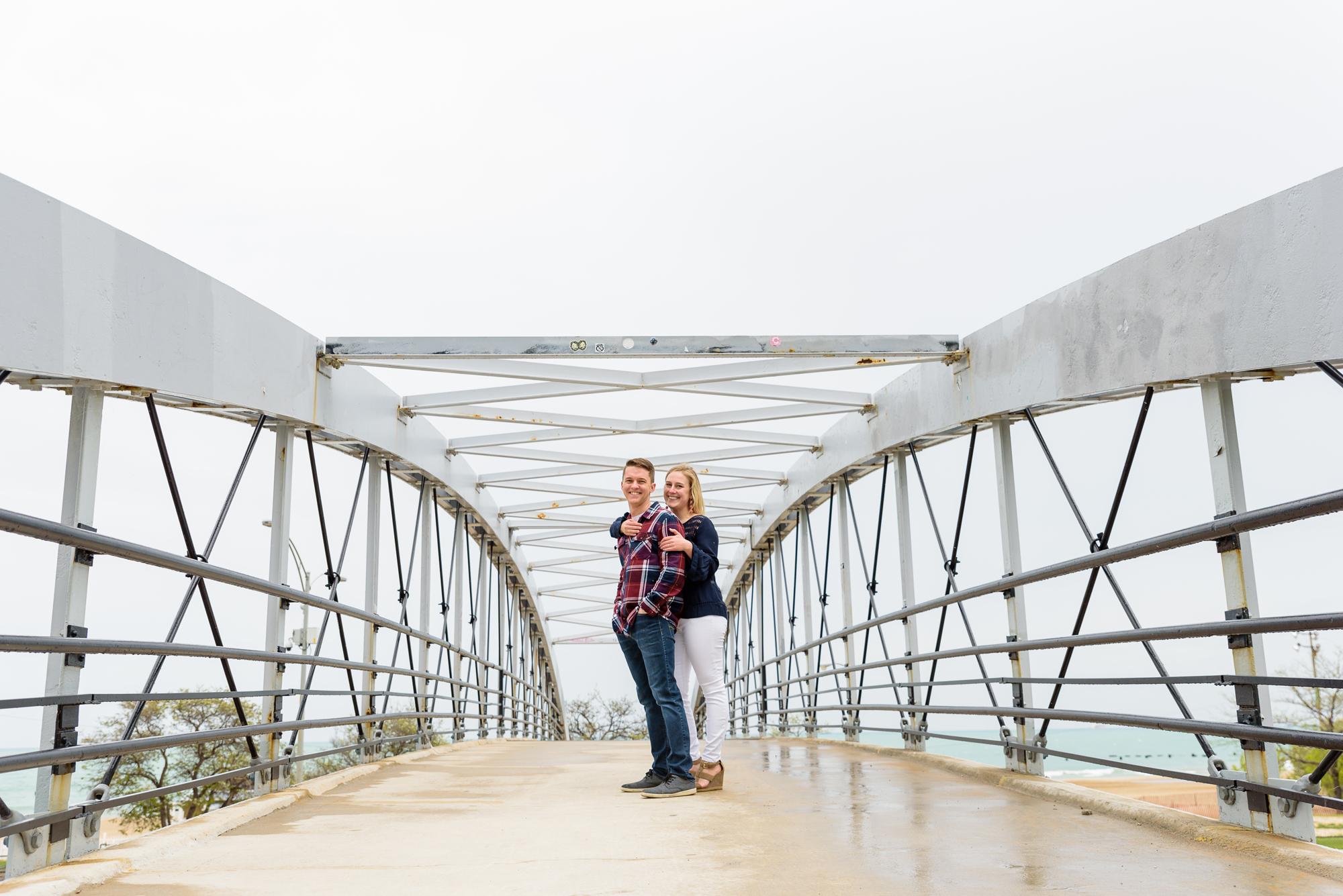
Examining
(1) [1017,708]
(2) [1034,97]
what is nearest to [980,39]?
(2) [1034,97]

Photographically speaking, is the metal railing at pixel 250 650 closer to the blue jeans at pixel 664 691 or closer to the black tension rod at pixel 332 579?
the black tension rod at pixel 332 579

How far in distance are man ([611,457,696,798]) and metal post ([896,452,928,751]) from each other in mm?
2884

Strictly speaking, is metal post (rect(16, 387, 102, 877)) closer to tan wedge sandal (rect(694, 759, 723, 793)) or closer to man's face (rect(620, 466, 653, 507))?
man's face (rect(620, 466, 653, 507))

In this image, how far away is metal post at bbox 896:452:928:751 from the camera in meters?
6.90

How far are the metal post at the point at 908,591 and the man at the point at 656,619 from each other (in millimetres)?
2884

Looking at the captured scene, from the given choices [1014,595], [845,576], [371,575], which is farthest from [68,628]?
[845,576]

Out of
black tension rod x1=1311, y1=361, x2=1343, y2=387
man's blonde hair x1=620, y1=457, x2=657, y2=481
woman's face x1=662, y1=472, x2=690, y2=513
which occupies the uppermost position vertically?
black tension rod x1=1311, y1=361, x2=1343, y2=387

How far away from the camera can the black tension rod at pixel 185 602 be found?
3700 mm

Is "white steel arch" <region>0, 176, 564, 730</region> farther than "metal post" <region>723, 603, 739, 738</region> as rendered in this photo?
No

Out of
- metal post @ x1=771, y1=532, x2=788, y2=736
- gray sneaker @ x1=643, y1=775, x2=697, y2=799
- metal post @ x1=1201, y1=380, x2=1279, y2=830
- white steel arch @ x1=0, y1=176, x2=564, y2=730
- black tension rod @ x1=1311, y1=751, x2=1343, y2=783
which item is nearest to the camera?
black tension rod @ x1=1311, y1=751, x2=1343, y2=783

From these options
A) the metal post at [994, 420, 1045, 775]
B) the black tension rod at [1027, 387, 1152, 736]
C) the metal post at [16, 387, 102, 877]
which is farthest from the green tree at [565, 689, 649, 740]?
the metal post at [16, 387, 102, 877]

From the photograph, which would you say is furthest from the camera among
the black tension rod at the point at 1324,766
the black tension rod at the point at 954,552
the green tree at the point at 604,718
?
the green tree at the point at 604,718

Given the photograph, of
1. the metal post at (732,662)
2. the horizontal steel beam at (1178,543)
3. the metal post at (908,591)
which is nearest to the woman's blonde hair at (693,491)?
the horizontal steel beam at (1178,543)

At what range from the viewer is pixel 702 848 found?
292cm
